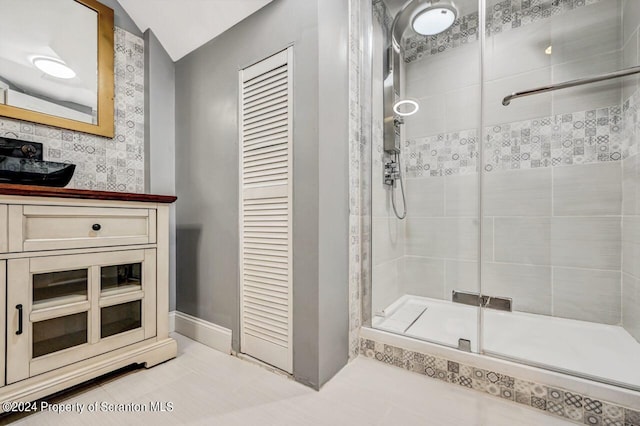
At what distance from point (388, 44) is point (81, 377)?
228 cm

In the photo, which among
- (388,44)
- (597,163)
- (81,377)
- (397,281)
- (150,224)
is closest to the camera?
(81,377)

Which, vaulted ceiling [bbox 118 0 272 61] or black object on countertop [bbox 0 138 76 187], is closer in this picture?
black object on countertop [bbox 0 138 76 187]

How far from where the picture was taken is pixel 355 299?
55.2 inches

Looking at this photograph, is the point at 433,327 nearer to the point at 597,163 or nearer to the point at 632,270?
the point at 632,270

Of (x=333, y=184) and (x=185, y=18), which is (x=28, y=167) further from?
(x=333, y=184)

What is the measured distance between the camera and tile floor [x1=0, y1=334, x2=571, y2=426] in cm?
95

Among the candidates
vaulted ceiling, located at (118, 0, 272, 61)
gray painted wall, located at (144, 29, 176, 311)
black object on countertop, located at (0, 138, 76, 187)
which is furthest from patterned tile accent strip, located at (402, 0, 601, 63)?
black object on countertop, located at (0, 138, 76, 187)

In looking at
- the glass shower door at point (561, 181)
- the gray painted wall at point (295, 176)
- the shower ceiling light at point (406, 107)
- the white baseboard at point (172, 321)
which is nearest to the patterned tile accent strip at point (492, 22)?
Result: the glass shower door at point (561, 181)

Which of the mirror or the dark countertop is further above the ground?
the mirror

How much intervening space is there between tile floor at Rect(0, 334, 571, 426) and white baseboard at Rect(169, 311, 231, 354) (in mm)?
153

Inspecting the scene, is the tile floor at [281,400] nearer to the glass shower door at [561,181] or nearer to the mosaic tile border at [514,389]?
the mosaic tile border at [514,389]

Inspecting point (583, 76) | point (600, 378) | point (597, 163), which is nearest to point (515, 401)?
point (600, 378)

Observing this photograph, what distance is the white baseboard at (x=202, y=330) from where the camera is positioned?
146 cm

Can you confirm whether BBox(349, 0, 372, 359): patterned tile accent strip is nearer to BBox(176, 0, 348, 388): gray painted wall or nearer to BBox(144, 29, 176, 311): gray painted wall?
BBox(176, 0, 348, 388): gray painted wall
